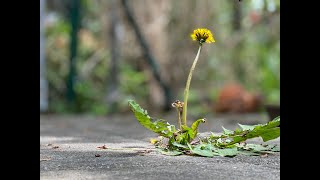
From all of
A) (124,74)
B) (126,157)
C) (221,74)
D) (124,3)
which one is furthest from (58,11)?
(126,157)

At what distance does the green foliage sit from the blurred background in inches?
150

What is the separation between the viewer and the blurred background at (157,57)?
7.18m

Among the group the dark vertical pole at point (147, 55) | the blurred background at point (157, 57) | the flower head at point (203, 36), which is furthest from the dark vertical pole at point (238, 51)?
the flower head at point (203, 36)

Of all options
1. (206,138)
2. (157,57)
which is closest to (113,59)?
(157,57)

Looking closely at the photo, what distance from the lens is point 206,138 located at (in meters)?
2.36

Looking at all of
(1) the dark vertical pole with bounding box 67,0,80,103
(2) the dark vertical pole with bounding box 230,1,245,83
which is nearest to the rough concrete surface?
(1) the dark vertical pole with bounding box 67,0,80,103

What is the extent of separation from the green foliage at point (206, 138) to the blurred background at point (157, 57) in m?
3.82

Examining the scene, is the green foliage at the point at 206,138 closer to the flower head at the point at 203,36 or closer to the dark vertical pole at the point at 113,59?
the flower head at the point at 203,36
